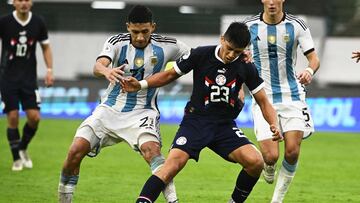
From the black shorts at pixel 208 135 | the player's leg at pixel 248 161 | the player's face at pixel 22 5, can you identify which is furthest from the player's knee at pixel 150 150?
the player's face at pixel 22 5

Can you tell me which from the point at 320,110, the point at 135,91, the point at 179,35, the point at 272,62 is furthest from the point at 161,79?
the point at 179,35

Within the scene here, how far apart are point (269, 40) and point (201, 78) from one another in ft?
6.77

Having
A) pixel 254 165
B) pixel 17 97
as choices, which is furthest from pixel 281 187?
pixel 17 97

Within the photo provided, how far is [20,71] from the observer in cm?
1466

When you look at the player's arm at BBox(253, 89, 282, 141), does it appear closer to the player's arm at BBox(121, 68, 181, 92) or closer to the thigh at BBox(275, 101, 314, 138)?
the player's arm at BBox(121, 68, 181, 92)

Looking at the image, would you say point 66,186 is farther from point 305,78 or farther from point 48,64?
point 48,64

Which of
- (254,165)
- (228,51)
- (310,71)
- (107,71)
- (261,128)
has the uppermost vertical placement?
(228,51)

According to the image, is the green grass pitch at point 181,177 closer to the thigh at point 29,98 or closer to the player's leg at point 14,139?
the player's leg at point 14,139

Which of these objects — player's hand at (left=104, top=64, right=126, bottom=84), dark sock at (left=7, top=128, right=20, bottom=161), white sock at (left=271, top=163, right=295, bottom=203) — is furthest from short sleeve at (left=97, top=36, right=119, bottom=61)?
dark sock at (left=7, top=128, right=20, bottom=161)

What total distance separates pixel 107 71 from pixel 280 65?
9.05 feet

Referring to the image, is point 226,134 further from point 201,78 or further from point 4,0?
point 4,0

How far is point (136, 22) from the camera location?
9820 mm

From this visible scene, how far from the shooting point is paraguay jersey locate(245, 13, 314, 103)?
11.4 metres

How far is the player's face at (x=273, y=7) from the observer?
444 inches
